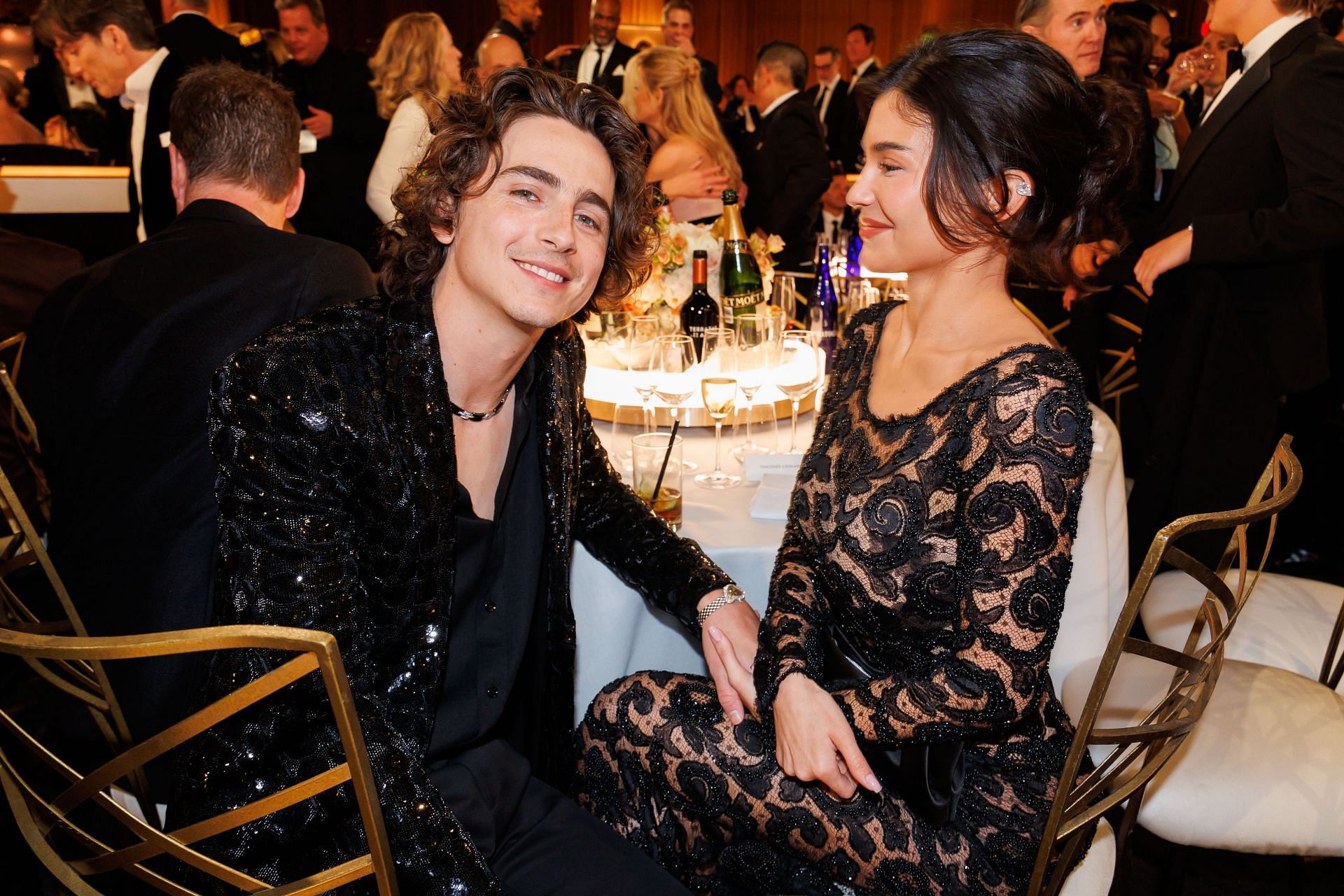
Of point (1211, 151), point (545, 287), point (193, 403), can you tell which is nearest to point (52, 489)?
point (193, 403)

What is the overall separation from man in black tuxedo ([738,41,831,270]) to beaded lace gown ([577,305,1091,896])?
427cm

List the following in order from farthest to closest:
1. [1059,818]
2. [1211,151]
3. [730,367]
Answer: [1211,151], [730,367], [1059,818]

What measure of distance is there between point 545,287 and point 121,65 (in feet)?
11.4

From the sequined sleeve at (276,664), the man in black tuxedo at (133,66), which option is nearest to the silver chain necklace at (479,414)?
the sequined sleeve at (276,664)

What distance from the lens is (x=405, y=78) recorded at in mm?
5051

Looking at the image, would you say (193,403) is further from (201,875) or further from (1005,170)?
(1005,170)

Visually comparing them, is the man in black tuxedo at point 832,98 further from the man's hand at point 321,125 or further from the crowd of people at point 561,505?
the crowd of people at point 561,505

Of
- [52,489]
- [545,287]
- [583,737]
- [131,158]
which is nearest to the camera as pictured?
[545,287]

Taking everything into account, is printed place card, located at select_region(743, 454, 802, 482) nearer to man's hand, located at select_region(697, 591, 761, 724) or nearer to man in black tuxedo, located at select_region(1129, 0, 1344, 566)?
man's hand, located at select_region(697, 591, 761, 724)

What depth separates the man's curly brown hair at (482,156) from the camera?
4.90 ft

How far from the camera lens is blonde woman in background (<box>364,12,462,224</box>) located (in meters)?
4.80

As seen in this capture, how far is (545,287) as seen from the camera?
4.70 feet

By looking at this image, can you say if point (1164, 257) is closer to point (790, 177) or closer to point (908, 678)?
point (908, 678)

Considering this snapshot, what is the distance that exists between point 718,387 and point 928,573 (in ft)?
2.50
